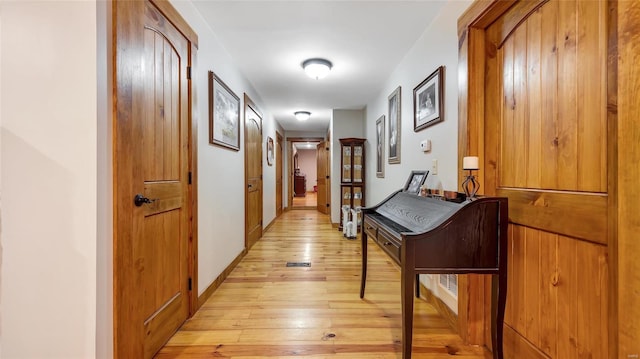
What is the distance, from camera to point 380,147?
399 cm

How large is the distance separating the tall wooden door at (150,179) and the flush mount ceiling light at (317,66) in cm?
135

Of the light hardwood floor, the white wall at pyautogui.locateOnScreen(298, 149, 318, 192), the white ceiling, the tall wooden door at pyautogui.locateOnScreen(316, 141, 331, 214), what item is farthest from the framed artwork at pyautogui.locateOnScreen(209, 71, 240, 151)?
the white wall at pyautogui.locateOnScreen(298, 149, 318, 192)

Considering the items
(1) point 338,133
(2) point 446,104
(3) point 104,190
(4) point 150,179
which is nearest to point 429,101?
(2) point 446,104

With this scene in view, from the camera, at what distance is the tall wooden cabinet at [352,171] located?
484 centimetres

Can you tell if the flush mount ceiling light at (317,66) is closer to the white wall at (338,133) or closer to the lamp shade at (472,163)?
the lamp shade at (472,163)

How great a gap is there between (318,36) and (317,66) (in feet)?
1.62

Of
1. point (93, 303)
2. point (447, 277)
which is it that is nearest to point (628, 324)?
point (447, 277)

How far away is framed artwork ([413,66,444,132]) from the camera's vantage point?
1969 mm

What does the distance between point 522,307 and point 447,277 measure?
22.6 inches

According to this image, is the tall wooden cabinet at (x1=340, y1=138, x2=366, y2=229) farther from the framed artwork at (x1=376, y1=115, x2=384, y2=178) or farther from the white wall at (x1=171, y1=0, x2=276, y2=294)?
the white wall at (x1=171, y1=0, x2=276, y2=294)

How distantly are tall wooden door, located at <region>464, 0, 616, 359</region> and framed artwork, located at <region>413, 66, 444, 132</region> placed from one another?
0.40 meters

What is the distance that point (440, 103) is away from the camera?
196 cm

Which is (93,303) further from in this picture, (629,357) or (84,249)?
(629,357)

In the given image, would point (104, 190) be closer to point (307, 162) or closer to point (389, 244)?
point (389, 244)
